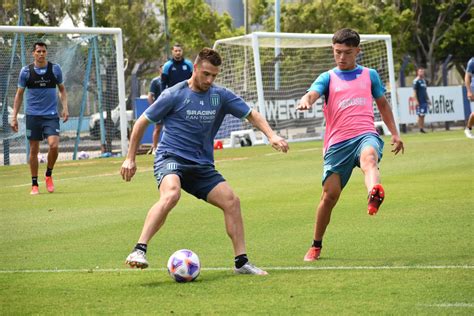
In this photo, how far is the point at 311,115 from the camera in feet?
113

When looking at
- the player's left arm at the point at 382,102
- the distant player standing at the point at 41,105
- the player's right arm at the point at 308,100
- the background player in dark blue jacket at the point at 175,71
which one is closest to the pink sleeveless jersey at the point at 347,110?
the player's left arm at the point at 382,102

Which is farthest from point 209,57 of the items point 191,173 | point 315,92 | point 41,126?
point 41,126

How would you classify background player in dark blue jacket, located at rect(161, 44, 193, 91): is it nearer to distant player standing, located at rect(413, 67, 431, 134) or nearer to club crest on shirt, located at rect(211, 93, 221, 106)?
club crest on shirt, located at rect(211, 93, 221, 106)

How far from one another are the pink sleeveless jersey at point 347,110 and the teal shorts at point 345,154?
57 millimetres

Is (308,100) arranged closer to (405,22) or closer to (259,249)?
(259,249)

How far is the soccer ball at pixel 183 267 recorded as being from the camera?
8688mm

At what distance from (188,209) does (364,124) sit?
16.7ft

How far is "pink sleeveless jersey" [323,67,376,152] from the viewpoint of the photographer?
1009 cm

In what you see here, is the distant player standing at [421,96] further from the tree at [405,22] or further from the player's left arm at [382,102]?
the player's left arm at [382,102]

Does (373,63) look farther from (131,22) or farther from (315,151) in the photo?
(131,22)

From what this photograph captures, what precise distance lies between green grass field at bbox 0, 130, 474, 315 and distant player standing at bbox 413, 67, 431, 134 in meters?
18.4

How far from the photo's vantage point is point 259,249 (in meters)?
10.7

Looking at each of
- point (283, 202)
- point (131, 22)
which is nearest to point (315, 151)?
point (283, 202)

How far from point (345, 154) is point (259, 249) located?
1.36m
